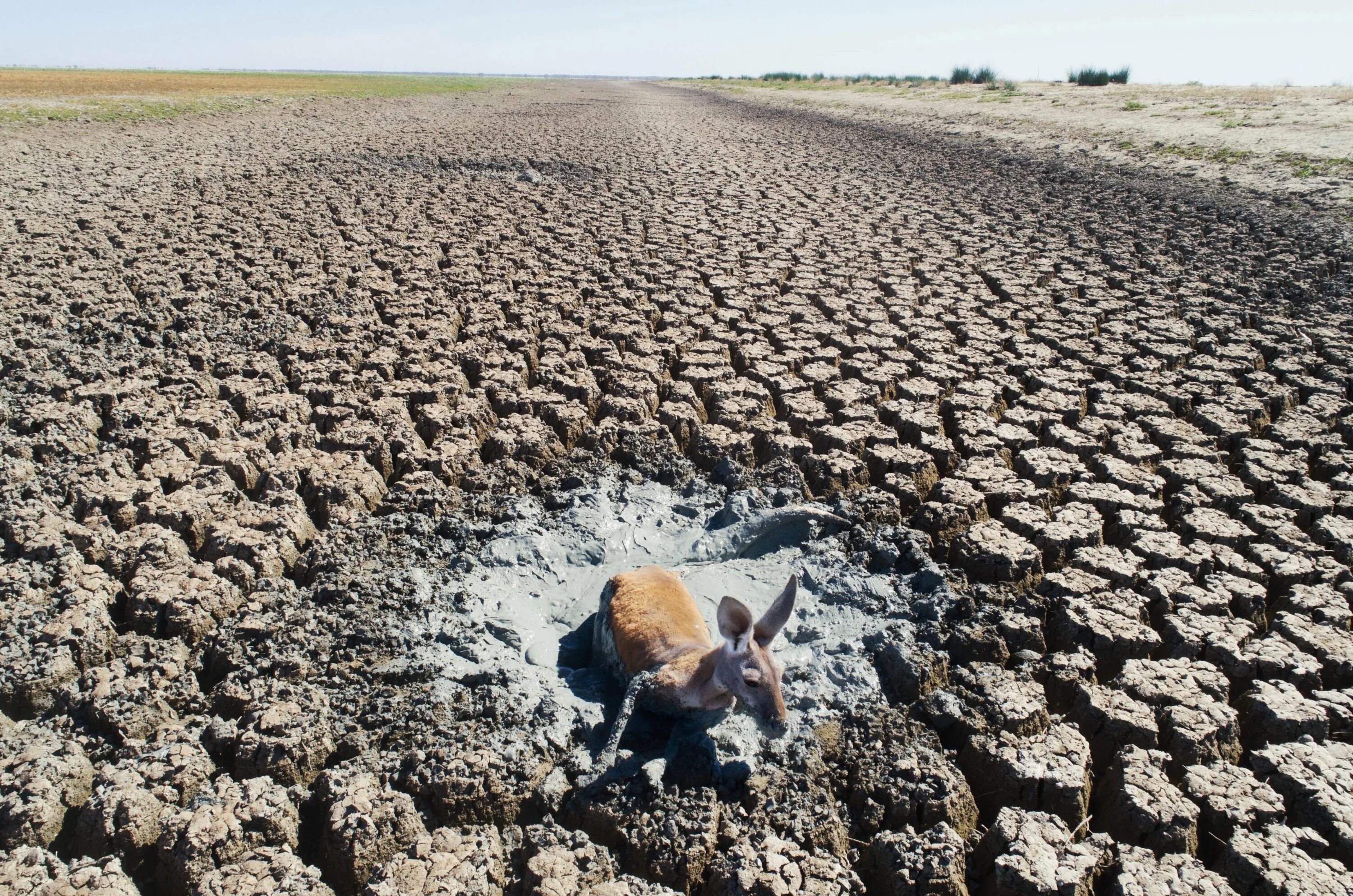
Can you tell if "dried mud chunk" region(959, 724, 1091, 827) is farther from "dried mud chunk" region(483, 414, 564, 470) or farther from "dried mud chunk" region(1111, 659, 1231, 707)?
"dried mud chunk" region(483, 414, 564, 470)

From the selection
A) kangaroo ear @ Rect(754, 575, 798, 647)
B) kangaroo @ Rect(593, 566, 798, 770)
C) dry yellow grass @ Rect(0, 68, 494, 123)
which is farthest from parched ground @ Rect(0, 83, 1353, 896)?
dry yellow grass @ Rect(0, 68, 494, 123)

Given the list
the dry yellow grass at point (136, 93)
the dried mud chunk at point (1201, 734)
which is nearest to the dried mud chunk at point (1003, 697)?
the dried mud chunk at point (1201, 734)

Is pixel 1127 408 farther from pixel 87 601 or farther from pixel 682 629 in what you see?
pixel 87 601

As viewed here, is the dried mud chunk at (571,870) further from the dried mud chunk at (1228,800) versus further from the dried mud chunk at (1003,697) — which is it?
the dried mud chunk at (1228,800)

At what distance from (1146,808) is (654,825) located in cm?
144

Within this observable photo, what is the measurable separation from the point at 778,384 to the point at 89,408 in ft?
13.0

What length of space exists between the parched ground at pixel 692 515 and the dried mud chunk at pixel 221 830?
1 centimetres

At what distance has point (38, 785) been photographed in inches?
88.7

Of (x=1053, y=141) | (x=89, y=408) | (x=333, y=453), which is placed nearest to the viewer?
(x=333, y=453)

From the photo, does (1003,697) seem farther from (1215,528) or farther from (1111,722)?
(1215,528)

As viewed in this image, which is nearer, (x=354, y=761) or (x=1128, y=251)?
(x=354, y=761)

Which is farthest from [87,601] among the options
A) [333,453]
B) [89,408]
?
[89,408]

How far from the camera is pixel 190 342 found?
17.2 ft

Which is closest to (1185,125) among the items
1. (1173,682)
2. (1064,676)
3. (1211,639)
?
(1211,639)
